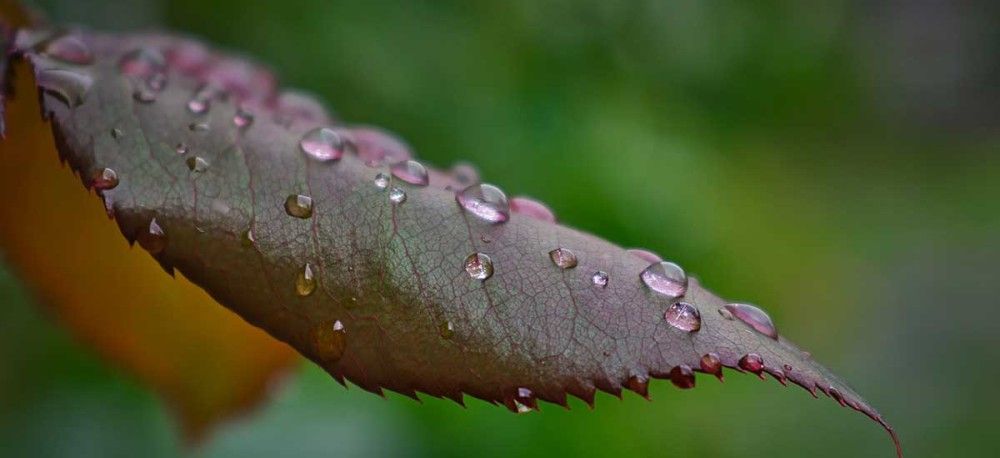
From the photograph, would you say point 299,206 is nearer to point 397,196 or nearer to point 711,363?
point 397,196

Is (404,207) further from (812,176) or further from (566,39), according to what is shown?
(812,176)

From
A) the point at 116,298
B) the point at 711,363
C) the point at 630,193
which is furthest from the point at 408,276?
the point at 630,193

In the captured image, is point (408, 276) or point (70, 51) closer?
point (408, 276)

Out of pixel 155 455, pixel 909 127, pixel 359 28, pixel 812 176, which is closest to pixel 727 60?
pixel 812 176

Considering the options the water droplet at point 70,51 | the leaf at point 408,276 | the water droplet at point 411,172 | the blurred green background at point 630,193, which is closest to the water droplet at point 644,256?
the leaf at point 408,276

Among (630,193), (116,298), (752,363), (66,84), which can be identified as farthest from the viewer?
(630,193)
